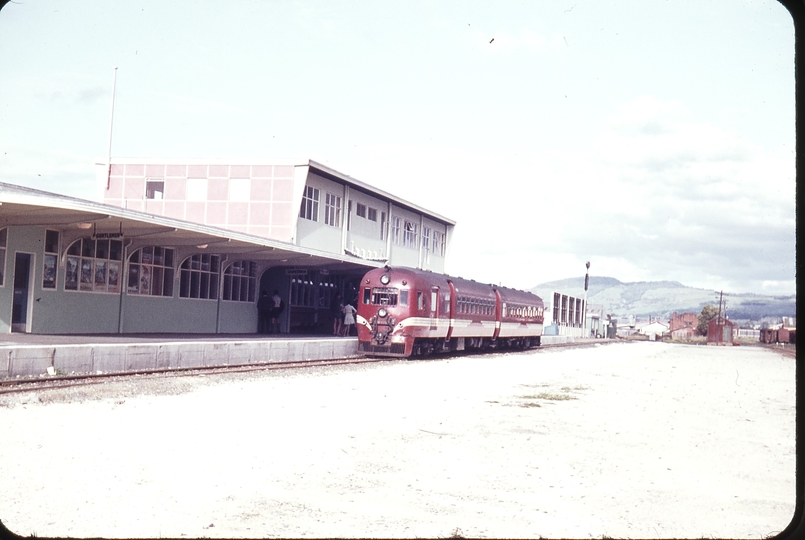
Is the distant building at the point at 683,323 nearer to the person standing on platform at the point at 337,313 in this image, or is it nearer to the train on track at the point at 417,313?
the person standing on platform at the point at 337,313

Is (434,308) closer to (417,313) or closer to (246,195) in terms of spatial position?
(417,313)

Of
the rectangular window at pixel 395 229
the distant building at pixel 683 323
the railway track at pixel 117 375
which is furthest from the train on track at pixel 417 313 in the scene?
the distant building at pixel 683 323

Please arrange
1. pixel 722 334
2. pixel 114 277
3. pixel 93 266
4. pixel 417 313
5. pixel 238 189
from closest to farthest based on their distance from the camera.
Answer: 1. pixel 93 266
2. pixel 114 277
3. pixel 417 313
4. pixel 238 189
5. pixel 722 334

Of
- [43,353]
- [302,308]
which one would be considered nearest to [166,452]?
[43,353]

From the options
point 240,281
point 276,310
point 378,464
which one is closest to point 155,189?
point 240,281

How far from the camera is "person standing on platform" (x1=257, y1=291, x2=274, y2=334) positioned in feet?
108

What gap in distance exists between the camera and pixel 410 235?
1918 inches

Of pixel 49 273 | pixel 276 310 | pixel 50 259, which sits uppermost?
pixel 50 259

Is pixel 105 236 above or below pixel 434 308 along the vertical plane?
above

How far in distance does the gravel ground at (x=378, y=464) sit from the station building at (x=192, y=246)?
27.9ft

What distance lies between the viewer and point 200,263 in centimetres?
2902

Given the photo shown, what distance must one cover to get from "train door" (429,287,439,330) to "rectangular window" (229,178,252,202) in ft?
40.0

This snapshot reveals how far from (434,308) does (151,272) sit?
960cm

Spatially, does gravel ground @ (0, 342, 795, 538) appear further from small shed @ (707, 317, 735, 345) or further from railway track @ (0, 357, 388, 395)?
small shed @ (707, 317, 735, 345)
